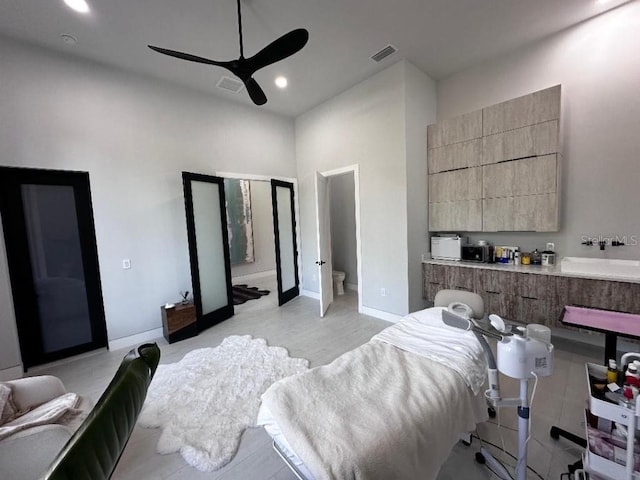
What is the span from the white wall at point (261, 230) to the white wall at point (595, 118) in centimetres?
535

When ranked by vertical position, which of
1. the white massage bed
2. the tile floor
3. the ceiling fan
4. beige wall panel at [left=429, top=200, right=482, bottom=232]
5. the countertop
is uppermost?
the ceiling fan

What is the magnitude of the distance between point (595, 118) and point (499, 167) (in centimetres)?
94

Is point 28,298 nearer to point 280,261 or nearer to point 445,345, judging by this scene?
point 280,261

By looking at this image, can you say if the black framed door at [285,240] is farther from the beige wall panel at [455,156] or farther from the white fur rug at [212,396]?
the beige wall panel at [455,156]

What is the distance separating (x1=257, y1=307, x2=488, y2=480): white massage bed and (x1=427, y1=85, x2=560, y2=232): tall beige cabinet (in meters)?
2.24

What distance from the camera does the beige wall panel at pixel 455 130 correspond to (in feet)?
10.8

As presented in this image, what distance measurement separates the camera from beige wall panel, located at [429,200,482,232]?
338cm

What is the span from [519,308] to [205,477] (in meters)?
3.35

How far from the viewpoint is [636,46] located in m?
2.50

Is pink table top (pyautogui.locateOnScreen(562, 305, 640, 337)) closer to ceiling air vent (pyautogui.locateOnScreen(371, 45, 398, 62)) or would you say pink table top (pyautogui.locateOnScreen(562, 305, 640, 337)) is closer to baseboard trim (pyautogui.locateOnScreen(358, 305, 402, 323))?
baseboard trim (pyautogui.locateOnScreen(358, 305, 402, 323))

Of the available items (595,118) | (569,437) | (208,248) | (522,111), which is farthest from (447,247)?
(208,248)

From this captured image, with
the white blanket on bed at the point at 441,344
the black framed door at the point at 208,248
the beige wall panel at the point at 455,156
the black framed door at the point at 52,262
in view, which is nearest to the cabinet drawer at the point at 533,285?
the beige wall panel at the point at 455,156

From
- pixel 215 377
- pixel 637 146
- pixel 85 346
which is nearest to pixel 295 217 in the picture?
pixel 215 377

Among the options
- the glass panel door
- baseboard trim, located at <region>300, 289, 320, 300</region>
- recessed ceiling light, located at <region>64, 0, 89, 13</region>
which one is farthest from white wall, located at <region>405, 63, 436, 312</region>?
the glass panel door
